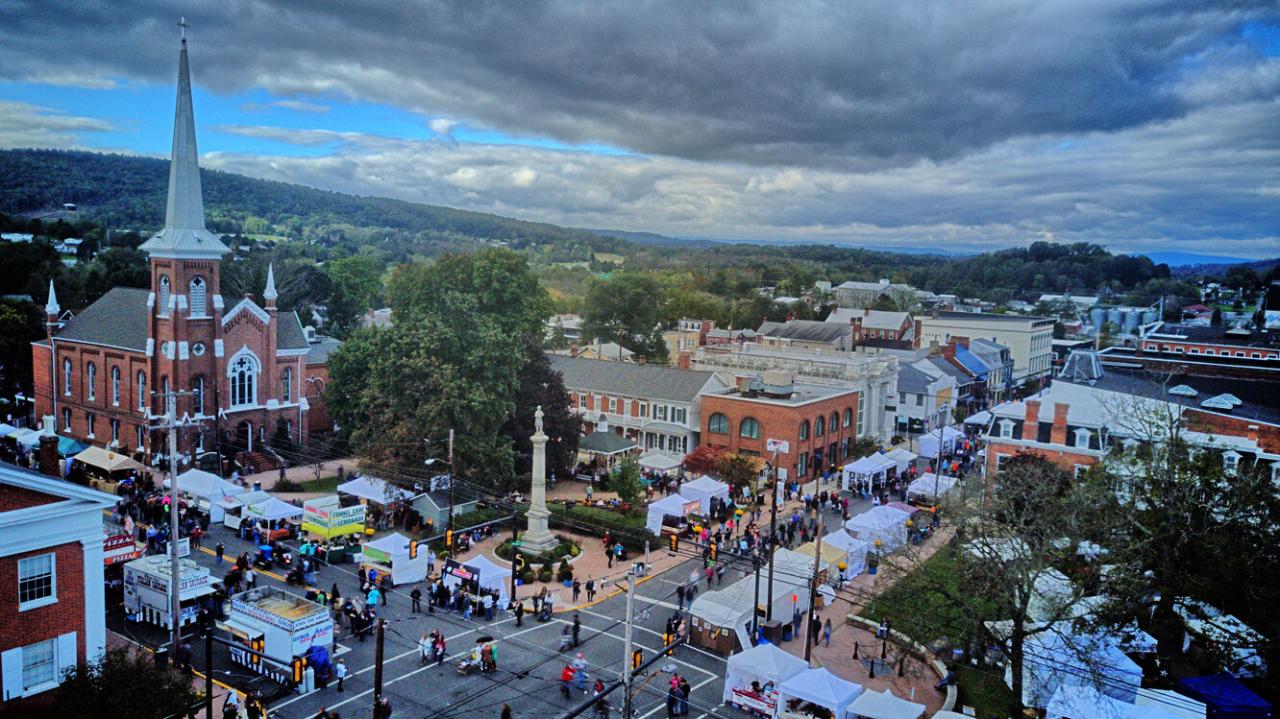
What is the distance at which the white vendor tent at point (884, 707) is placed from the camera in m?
19.8

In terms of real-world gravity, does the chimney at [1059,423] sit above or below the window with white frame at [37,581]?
above

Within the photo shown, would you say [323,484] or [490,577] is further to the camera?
[323,484]

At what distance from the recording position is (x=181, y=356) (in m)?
44.1

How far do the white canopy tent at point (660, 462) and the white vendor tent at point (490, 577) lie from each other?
58.8 feet

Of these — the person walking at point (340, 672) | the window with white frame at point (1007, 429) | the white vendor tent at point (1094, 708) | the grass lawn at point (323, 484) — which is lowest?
the grass lawn at point (323, 484)

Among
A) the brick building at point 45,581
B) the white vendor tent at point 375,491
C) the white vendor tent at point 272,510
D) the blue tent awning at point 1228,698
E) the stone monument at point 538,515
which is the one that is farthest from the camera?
the white vendor tent at point 375,491

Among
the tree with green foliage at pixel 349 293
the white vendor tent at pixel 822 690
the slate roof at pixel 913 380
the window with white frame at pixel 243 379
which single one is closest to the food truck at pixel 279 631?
the white vendor tent at pixel 822 690

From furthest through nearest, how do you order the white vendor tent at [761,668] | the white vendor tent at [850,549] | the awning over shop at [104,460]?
the awning over shop at [104,460], the white vendor tent at [850,549], the white vendor tent at [761,668]

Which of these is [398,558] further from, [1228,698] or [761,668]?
[1228,698]

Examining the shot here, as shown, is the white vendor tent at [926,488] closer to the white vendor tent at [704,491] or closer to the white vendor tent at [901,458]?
the white vendor tent at [901,458]

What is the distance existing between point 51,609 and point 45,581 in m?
0.62

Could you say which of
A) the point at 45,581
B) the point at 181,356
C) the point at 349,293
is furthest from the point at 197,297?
the point at 349,293

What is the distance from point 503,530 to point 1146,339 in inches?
2809

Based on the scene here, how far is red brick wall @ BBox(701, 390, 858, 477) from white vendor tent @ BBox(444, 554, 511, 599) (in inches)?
901
